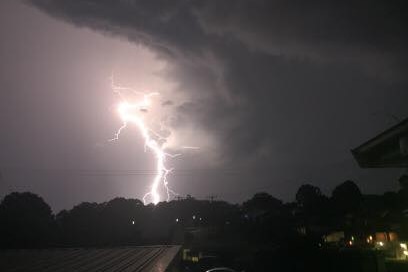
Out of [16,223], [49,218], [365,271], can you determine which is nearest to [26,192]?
[49,218]

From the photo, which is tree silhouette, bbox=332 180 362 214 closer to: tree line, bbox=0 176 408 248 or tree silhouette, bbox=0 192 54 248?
tree line, bbox=0 176 408 248

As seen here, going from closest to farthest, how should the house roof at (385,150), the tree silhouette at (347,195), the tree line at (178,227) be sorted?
1. the house roof at (385,150)
2. the tree line at (178,227)
3. the tree silhouette at (347,195)

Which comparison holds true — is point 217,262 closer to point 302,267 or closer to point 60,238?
point 302,267

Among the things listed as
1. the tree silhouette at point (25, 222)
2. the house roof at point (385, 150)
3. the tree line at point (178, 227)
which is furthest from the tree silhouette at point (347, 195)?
the house roof at point (385, 150)

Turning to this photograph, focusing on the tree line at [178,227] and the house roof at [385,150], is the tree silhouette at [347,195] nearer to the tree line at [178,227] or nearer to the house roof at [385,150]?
the tree line at [178,227]

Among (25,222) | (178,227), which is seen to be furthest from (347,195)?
(25,222)

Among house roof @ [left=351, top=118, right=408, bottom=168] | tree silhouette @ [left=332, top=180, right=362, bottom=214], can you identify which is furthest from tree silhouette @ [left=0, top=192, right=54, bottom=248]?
tree silhouette @ [left=332, top=180, right=362, bottom=214]

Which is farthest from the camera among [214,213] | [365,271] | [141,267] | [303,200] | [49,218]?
[303,200]

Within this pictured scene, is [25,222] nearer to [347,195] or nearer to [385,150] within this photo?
[385,150]
